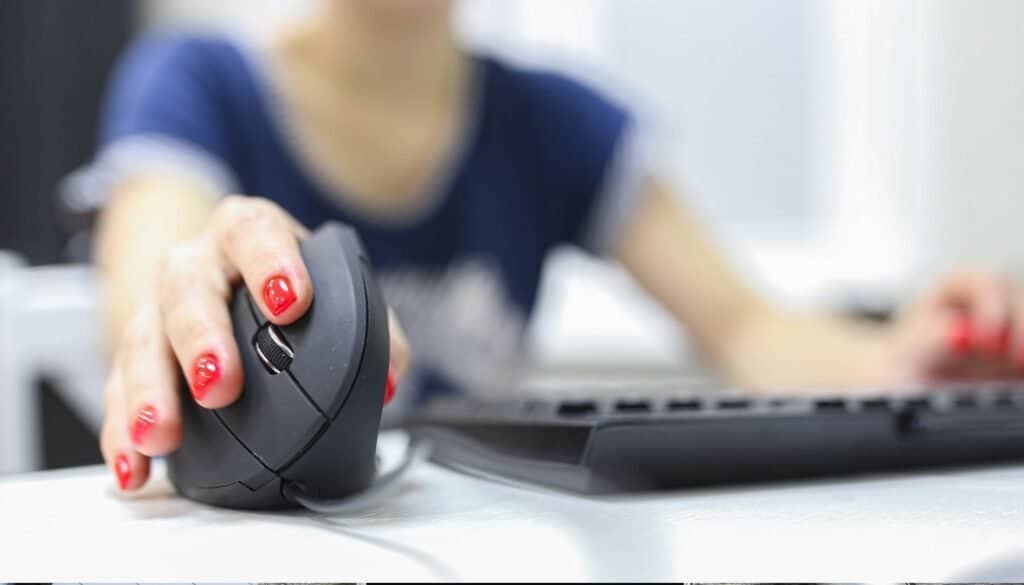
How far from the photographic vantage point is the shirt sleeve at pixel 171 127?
82cm

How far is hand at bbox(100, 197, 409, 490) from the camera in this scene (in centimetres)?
31

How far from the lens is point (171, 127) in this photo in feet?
2.78

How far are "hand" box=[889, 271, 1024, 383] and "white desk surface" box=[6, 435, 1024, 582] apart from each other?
369mm

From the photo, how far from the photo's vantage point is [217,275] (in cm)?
35

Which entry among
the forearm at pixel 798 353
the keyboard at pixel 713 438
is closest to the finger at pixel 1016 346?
the forearm at pixel 798 353

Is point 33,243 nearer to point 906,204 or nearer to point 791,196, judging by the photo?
point 791,196

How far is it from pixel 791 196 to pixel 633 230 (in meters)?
0.70

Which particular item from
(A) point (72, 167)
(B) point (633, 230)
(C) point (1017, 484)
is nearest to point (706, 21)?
(B) point (633, 230)

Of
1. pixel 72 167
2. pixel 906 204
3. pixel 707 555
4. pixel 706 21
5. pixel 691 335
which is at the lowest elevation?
pixel 707 555

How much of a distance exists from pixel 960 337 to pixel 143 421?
1.88ft

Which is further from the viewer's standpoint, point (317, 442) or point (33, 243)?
point (33, 243)

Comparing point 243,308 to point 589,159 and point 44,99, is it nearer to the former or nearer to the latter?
point 589,159

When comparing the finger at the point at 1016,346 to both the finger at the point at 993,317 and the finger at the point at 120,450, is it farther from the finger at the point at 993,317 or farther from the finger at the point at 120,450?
the finger at the point at 120,450

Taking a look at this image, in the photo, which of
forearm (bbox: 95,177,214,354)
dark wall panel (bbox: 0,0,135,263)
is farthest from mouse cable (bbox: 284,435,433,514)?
dark wall panel (bbox: 0,0,135,263)
